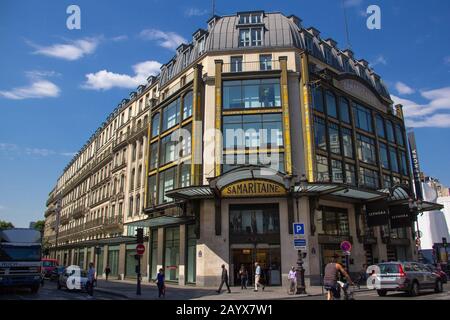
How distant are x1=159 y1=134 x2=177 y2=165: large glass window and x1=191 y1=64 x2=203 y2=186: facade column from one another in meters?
4.07

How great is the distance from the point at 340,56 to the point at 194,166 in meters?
20.7

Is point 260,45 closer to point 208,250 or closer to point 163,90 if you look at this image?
point 163,90

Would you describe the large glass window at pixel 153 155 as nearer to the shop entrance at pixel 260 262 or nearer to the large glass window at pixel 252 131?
the large glass window at pixel 252 131

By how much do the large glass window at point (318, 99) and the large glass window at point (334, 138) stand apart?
1785 millimetres

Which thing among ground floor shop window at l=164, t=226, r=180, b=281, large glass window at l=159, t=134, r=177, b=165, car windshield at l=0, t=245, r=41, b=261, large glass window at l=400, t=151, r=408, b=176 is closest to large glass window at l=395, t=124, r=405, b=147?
large glass window at l=400, t=151, r=408, b=176

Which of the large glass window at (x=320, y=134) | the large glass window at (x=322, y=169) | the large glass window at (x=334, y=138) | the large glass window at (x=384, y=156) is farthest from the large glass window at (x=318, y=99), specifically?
the large glass window at (x=384, y=156)

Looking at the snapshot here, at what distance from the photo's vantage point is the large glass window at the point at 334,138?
32062mm

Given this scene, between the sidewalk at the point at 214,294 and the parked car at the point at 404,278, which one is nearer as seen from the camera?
the parked car at the point at 404,278

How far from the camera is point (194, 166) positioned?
97.3 ft

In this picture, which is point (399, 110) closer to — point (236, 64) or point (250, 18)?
point (250, 18)

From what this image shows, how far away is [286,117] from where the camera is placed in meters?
29.0

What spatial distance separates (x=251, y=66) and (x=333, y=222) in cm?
1446

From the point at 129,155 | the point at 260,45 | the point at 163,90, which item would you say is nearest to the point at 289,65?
the point at 260,45

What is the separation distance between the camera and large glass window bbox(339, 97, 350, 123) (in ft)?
113
